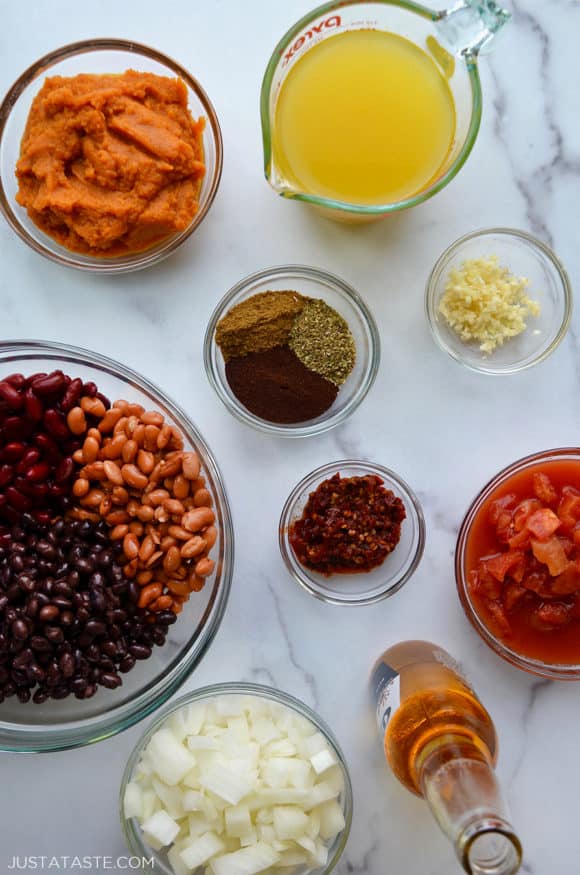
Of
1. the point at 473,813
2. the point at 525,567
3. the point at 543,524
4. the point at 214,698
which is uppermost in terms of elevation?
the point at 543,524

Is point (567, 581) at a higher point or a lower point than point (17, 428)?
lower

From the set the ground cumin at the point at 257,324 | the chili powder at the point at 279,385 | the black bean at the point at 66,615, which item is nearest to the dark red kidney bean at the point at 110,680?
the black bean at the point at 66,615

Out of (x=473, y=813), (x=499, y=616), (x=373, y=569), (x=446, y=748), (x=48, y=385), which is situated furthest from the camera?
(x=373, y=569)

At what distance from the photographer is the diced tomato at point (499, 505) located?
1991 mm

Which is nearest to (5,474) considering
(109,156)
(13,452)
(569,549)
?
(13,452)

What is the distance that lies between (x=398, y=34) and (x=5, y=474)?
4.93 feet

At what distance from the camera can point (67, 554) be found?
1.83 m

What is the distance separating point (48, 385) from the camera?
186cm

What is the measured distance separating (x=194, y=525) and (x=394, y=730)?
27.6 inches

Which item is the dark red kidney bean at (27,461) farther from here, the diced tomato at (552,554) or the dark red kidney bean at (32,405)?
the diced tomato at (552,554)

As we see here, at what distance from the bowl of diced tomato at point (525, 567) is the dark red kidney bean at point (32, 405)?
1.16 m

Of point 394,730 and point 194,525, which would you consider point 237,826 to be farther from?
point 194,525

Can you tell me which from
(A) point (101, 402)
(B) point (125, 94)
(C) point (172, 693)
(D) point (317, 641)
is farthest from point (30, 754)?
(B) point (125, 94)

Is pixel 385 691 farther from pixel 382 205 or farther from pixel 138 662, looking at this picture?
pixel 382 205
